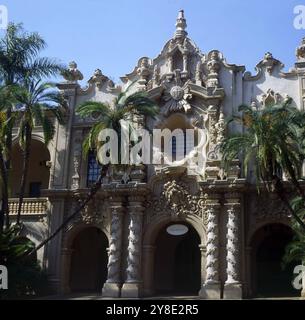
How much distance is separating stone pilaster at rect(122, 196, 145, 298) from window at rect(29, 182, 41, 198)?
8663 mm

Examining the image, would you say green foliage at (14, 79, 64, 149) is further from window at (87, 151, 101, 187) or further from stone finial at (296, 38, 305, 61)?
stone finial at (296, 38, 305, 61)

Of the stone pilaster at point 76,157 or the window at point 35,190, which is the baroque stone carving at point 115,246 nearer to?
the stone pilaster at point 76,157

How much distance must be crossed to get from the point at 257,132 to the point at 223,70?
849cm

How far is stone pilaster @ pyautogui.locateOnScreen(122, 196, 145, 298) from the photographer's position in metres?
28.2

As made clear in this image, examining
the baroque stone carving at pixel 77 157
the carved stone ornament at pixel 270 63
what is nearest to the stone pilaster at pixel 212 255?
the baroque stone carving at pixel 77 157

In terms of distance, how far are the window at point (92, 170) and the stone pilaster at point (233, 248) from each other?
27.9ft

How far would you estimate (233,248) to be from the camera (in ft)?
89.7

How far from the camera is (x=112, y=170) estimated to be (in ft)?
101

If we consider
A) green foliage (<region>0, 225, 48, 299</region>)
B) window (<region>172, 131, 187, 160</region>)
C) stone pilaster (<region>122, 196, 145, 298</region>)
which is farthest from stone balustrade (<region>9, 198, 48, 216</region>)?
window (<region>172, 131, 187, 160</region>)

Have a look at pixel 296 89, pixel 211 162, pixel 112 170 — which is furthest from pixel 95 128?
pixel 296 89

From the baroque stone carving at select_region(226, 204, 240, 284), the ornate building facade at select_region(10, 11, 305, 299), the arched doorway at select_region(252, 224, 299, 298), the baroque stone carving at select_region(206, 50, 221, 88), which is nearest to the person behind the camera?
the baroque stone carving at select_region(226, 204, 240, 284)

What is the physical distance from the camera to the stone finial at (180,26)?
32.5 m

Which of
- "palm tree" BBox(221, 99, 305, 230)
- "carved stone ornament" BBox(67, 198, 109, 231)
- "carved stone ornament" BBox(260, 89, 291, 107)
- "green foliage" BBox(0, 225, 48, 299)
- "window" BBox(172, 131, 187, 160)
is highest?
"carved stone ornament" BBox(260, 89, 291, 107)

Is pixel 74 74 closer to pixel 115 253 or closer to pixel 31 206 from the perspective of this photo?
pixel 31 206
